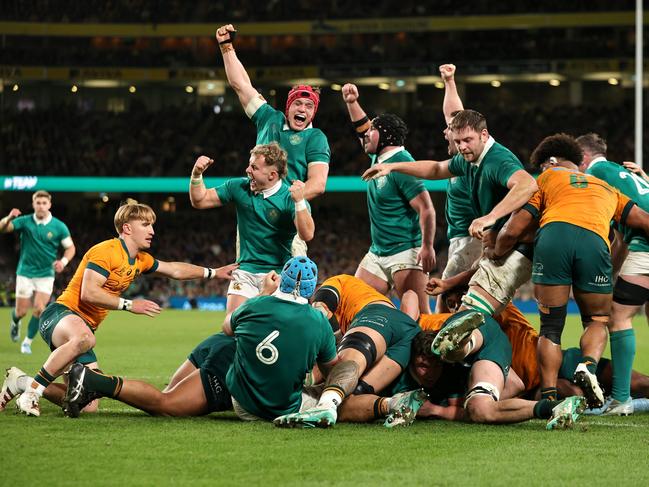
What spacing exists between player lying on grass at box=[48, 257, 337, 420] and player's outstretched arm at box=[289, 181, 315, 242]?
0.87 metres

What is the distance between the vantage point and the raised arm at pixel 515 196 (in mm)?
7711

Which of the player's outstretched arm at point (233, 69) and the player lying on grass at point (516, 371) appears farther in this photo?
the player's outstretched arm at point (233, 69)

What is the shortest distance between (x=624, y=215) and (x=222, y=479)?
4.47m

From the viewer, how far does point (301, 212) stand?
8.22m

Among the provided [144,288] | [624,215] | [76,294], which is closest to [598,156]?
[624,215]

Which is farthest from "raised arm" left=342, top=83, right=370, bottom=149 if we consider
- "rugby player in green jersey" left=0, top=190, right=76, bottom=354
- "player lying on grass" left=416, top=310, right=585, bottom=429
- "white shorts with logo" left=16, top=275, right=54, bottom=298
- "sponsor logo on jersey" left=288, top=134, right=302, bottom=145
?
"white shorts with logo" left=16, top=275, right=54, bottom=298

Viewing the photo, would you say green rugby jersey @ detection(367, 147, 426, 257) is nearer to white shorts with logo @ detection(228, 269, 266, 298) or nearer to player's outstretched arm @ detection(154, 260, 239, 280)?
white shorts with logo @ detection(228, 269, 266, 298)

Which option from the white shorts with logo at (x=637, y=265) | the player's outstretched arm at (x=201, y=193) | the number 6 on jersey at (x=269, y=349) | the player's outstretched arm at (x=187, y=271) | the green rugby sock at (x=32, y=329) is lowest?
the green rugby sock at (x=32, y=329)

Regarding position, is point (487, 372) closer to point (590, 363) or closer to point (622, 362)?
point (590, 363)

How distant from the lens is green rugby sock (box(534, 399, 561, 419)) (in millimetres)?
7012

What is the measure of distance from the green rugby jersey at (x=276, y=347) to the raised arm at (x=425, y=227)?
296cm

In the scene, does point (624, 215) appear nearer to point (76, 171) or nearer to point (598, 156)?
point (598, 156)

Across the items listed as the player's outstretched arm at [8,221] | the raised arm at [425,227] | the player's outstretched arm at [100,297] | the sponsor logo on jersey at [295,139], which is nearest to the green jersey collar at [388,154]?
the raised arm at [425,227]

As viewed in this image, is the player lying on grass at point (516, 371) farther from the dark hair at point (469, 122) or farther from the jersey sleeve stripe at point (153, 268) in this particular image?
the jersey sleeve stripe at point (153, 268)
